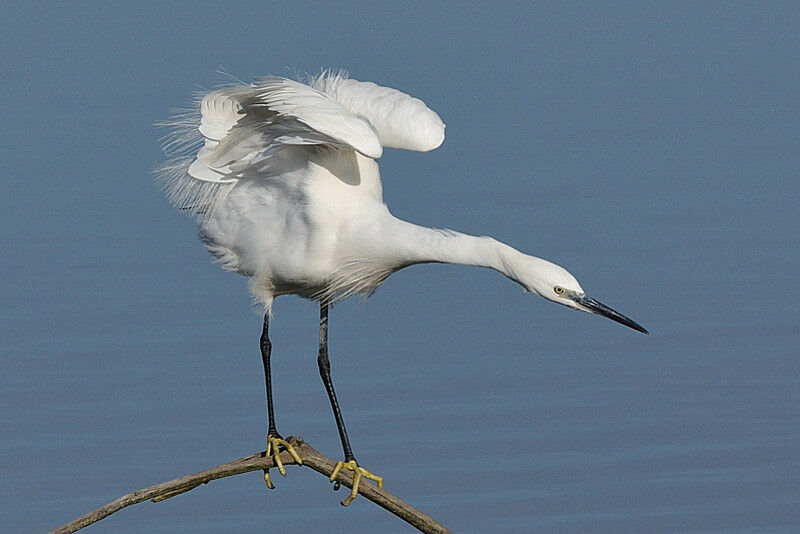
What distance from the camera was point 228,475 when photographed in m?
6.21

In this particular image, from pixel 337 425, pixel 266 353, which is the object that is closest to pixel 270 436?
pixel 337 425

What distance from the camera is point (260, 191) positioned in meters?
7.00

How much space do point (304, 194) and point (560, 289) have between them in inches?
53.9

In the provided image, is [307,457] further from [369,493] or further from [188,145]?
[188,145]

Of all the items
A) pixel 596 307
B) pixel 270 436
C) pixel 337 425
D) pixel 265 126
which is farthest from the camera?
pixel 337 425

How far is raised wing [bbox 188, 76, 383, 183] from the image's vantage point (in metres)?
6.38

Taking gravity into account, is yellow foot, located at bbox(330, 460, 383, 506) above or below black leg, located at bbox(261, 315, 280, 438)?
→ below

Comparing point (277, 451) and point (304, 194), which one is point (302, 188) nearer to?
point (304, 194)

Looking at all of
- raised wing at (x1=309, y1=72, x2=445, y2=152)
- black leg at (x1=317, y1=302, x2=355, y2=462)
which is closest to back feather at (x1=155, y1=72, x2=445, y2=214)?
raised wing at (x1=309, y1=72, x2=445, y2=152)

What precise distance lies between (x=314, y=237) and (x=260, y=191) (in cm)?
35

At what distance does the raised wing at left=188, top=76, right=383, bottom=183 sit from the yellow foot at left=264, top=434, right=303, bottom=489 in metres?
1.15

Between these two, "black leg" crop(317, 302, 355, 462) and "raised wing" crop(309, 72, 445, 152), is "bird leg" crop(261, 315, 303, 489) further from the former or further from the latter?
"raised wing" crop(309, 72, 445, 152)

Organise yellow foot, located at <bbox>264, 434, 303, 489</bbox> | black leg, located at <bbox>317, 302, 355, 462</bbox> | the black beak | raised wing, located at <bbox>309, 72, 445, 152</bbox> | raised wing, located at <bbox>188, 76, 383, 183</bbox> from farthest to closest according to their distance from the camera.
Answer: black leg, located at <bbox>317, 302, 355, 462</bbox>, raised wing, located at <bbox>309, 72, 445, 152</bbox>, yellow foot, located at <bbox>264, 434, 303, 489</bbox>, raised wing, located at <bbox>188, 76, 383, 183</bbox>, the black beak

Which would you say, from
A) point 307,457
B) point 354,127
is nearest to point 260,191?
point 354,127
